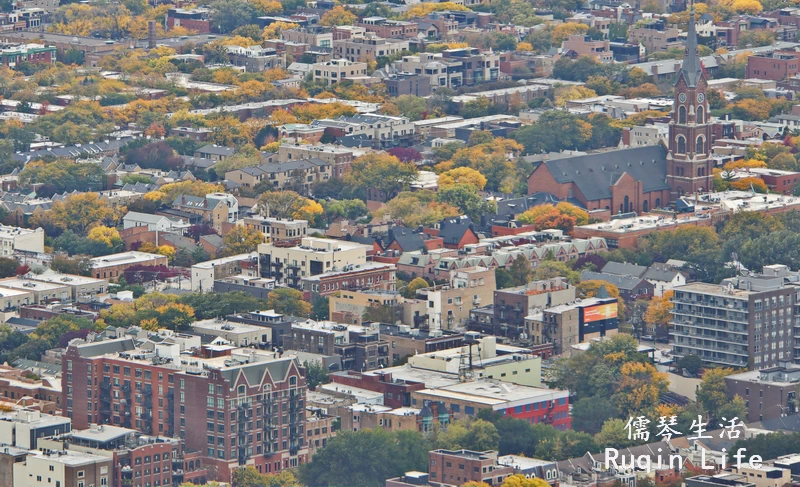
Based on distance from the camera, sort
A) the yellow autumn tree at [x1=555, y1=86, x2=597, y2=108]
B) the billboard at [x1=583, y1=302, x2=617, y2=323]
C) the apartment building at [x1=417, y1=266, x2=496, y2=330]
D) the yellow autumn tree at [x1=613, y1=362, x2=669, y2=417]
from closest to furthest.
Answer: the yellow autumn tree at [x1=613, y1=362, x2=669, y2=417] → the billboard at [x1=583, y1=302, x2=617, y2=323] → the apartment building at [x1=417, y1=266, x2=496, y2=330] → the yellow autumn tree at [x1=555, y1=86, x2=597, y2=108]

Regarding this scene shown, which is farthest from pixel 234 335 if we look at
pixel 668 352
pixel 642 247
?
pixel 642 247

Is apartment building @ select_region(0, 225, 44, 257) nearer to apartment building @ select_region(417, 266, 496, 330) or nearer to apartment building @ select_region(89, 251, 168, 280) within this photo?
apartment building @ select_region(89, 251, 168, 280)

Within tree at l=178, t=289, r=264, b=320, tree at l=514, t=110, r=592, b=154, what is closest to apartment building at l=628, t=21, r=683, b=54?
tree at l=514, t=110, r=592, b=154

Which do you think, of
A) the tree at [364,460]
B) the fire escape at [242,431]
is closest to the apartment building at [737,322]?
the tree at [364,460]

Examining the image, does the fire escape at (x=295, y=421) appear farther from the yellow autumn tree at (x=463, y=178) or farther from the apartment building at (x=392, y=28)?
the apartment building at (x=392, y=28)

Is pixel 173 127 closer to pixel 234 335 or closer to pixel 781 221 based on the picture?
pixel 781 221
